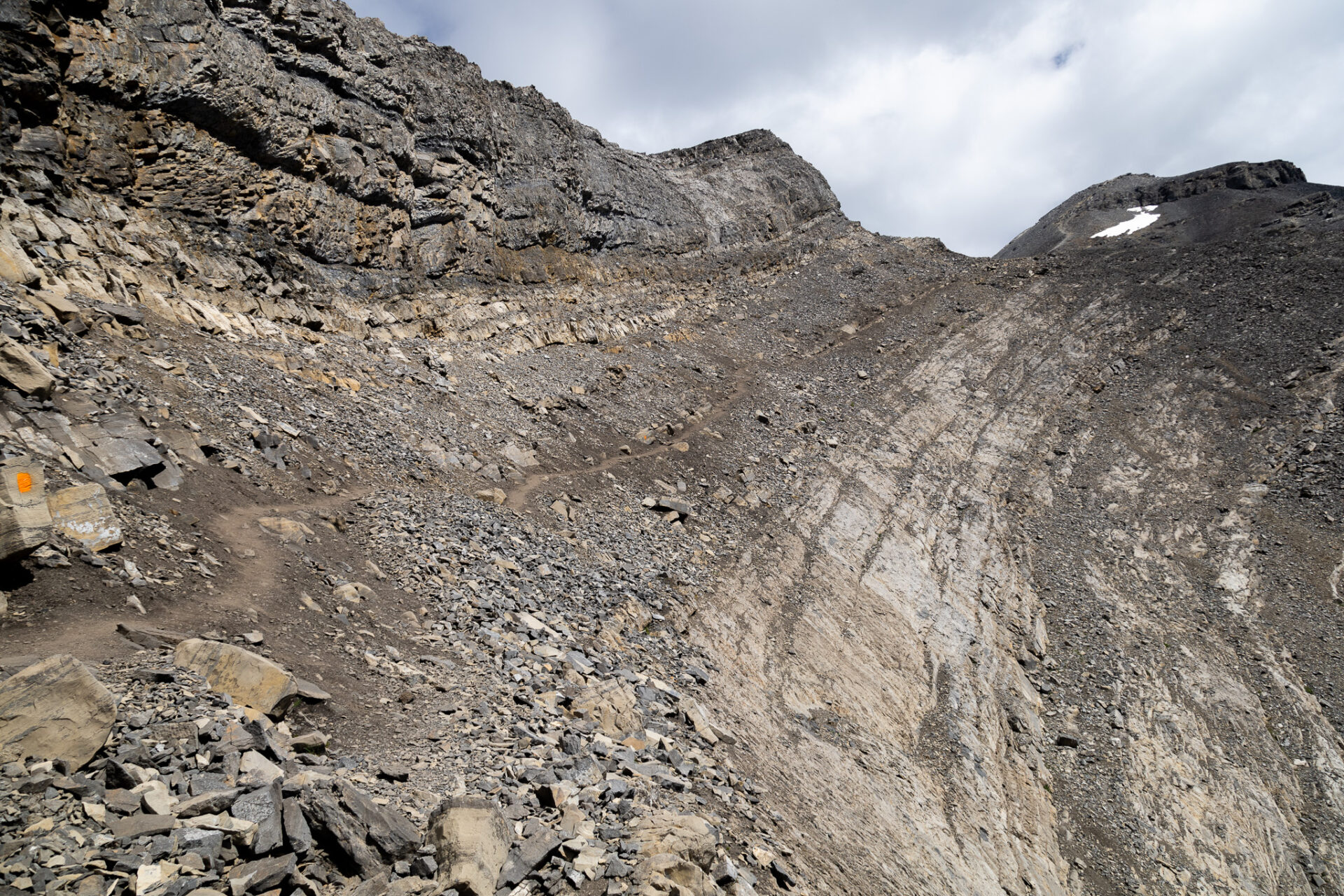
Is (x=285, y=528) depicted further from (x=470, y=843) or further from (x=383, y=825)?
(x=470, y=843)

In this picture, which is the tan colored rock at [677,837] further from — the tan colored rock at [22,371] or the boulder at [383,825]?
the tan colored rock at [22,371]

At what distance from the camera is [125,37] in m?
18.2

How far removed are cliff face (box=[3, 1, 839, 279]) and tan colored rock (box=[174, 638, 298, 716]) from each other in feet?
54.6

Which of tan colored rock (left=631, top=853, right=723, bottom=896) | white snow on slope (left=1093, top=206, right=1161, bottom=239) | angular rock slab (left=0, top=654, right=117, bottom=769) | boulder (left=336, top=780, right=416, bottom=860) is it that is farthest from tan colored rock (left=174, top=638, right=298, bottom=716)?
white snow on slope (left=1093, top=206, right=1161, bottom=239)

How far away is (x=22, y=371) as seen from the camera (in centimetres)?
1124

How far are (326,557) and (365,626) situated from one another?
220 cm

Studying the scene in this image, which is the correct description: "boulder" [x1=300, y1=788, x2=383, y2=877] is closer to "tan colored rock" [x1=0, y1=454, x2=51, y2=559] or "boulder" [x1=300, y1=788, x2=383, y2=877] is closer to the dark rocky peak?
"tan colored rock" [x1=0, y1=454, x2=51, y2=559]

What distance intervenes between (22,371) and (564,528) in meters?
11.4

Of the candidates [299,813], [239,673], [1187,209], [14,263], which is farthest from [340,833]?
[1187,209]

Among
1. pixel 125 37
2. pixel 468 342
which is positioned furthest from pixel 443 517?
pixel 125 37

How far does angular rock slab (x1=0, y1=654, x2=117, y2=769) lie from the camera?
5.71 m

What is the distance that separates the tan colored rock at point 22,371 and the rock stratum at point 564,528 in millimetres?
49

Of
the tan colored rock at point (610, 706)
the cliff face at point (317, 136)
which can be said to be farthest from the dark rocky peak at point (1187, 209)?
the tan colored rock at point (610, 706)

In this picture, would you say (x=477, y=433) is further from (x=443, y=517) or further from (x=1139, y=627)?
(x=1139, y=627)
